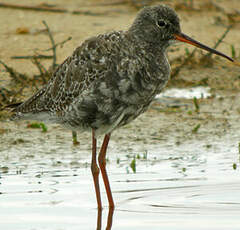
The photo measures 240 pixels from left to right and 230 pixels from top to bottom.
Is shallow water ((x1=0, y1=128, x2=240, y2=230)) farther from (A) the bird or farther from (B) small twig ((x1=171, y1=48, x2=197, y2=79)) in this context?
(B) small twig ((x1=171, y1=48, x2=197, y2=79))

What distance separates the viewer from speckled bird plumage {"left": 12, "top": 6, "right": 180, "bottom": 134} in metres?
6.23

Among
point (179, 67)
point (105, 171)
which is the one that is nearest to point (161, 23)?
point (105, 171)

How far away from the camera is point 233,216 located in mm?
6270

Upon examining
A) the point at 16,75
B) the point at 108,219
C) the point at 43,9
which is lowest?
the point at 108,219

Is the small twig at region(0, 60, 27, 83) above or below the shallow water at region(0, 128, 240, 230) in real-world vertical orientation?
above

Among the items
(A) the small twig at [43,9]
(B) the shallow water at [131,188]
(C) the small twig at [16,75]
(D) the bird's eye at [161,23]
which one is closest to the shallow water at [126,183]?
(B) the shallow water at [131,188]

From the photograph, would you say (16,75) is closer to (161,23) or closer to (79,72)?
(79,72)

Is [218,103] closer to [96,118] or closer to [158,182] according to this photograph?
[158,182]

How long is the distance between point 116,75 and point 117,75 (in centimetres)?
1

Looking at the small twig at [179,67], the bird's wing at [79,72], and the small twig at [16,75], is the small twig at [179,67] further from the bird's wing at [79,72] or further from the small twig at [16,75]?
the bird's wing at [79,72]

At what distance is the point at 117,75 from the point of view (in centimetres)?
620

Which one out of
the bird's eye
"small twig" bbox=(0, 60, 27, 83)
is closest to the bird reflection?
the bird's eye

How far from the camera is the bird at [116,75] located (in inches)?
245

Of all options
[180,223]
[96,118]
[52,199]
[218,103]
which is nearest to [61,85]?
[96,118]
